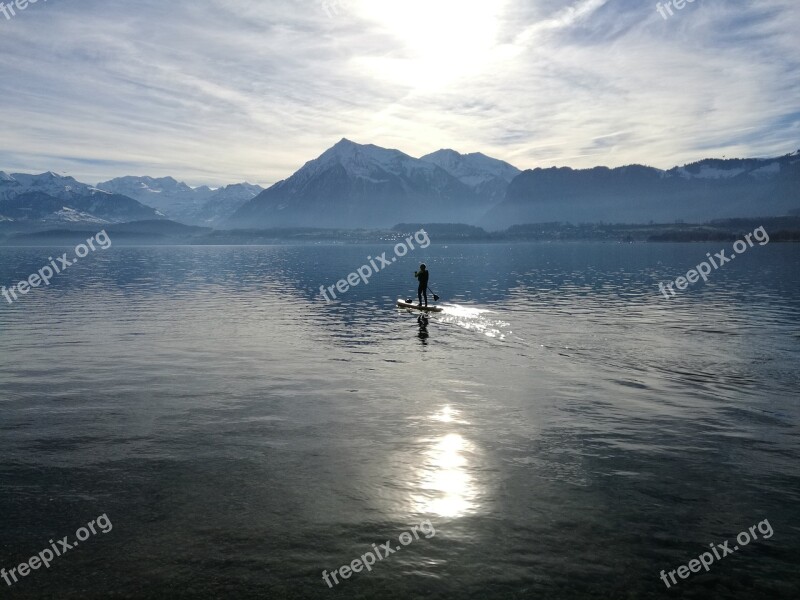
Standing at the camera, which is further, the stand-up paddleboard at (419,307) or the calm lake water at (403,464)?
the stand-up paddleboard at (419,307)

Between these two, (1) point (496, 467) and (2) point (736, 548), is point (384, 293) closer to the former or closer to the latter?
(1) point (496, 467)

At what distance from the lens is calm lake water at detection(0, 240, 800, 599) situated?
36.2 ft

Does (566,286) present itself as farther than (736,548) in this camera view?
Yes

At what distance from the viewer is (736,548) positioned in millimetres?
11812

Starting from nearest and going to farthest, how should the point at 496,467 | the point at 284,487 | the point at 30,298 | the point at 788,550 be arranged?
the point at 788,550 < the point at 284,487 < the point at 496,467 < the point at 30,298

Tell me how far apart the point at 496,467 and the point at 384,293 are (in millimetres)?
54899

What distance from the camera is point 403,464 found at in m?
15.9

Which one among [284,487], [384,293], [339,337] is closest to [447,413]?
[284,487]

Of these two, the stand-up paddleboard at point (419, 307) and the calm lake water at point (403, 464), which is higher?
the stand-up paddleboard at point (419, 307)

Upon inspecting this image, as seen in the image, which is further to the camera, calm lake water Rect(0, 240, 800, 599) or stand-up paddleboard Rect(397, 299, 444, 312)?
stand-up paddleboard Rect(397, 299, 444, 312)

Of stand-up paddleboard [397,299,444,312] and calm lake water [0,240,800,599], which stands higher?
stand-up paddleboard [397,299,444,312]

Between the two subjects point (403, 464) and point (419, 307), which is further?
point (419, 307)

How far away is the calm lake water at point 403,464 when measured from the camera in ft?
36.2

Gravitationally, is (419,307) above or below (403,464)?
above
